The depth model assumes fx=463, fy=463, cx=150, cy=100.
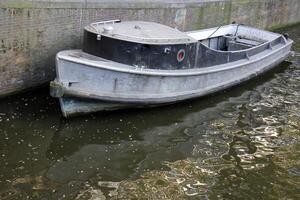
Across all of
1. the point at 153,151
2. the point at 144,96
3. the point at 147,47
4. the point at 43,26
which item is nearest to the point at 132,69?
the point at 147,47

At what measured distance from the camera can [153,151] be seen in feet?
27.2

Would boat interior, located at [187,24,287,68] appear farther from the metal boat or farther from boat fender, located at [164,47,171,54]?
boat fender, located at [164,47,171,54]

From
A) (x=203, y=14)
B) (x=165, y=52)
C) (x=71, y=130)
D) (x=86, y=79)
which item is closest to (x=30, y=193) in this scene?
(x=71, y=130)

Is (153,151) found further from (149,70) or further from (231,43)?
(231,43)

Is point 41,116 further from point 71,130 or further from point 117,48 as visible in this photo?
point 117,48

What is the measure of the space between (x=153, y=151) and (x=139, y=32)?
8.73ft

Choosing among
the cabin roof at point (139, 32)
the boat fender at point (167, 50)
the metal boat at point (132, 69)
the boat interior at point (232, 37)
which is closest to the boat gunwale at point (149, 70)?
the metal boat at point (132, 69)

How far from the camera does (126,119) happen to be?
31.0 feet

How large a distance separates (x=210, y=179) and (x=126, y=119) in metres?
2.61

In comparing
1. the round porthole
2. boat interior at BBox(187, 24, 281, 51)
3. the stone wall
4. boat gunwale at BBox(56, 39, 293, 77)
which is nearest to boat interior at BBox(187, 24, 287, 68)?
boat interior at BBox(187, 24, 281, 51)

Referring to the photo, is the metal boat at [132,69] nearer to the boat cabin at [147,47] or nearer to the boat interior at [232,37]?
the boat cabin at [147,47]

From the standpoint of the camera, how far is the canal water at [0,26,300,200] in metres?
7.05

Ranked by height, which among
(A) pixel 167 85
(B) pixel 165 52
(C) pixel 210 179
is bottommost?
(C) pixel 210 179

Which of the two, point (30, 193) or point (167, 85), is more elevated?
point (167, 85)
